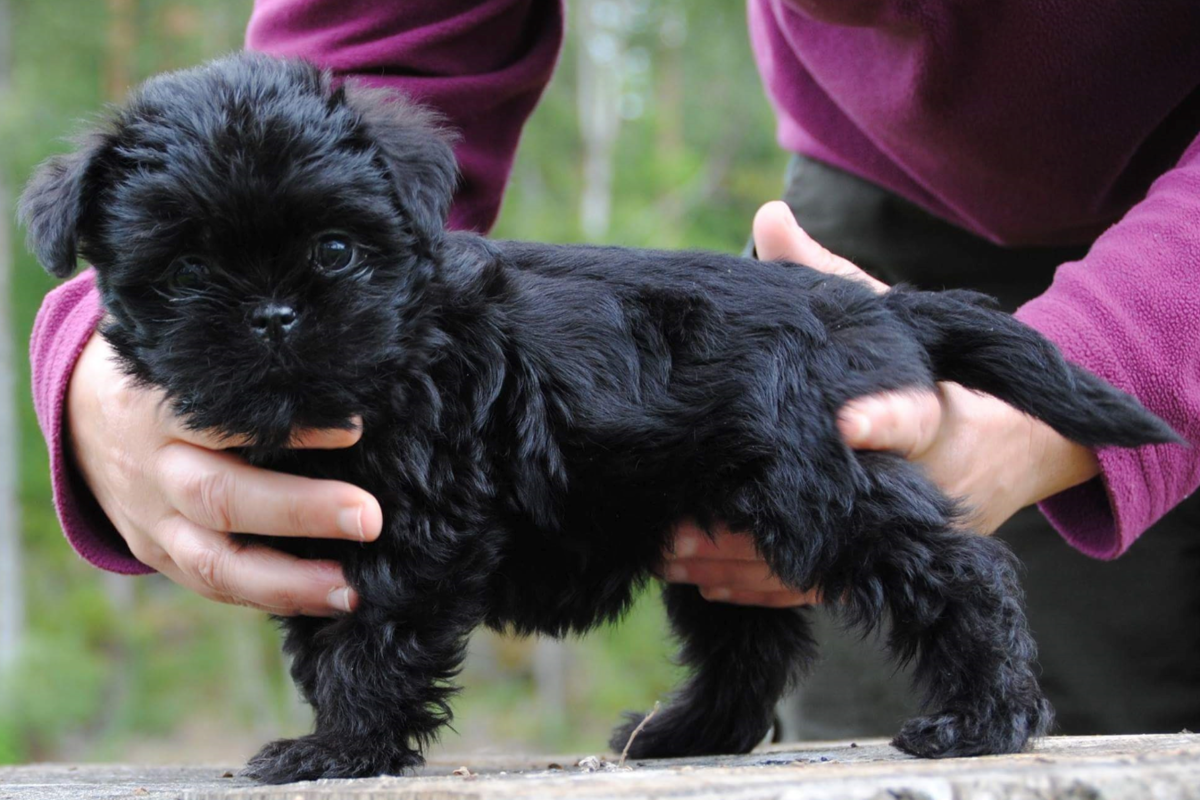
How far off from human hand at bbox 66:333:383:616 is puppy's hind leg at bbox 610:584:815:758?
140cm

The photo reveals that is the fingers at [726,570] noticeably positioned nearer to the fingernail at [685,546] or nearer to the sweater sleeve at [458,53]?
the fingernail at [685,546]

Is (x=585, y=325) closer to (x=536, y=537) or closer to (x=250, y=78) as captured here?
(x=536, y=537)

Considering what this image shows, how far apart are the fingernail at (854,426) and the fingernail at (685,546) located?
1.91ft

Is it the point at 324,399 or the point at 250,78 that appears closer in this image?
the point at 324,399

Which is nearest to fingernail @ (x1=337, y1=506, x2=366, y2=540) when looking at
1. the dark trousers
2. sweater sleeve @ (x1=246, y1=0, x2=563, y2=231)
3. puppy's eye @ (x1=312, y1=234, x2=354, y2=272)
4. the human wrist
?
puppy's eye @ (x1=312, y1=234, x2=354, y2=272)

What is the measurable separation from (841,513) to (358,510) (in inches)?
47.9

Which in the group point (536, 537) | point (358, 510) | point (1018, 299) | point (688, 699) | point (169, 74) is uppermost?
point (169, 74)

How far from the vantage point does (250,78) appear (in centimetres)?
271

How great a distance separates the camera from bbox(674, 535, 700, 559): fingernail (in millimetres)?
3076

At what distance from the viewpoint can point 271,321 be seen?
96.3 inches

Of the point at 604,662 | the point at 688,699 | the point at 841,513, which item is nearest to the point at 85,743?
the point at 604,662

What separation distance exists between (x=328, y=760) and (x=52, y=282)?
15.7 meters

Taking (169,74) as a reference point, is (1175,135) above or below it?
below

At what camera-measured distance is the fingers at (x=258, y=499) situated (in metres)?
2.65
